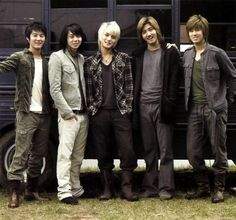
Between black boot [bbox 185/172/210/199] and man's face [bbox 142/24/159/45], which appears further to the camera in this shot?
black boot [bbox 185/172/210/199]

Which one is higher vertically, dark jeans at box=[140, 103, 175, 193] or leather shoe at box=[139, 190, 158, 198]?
dark jeans at box=[140, 103, 175, 193]

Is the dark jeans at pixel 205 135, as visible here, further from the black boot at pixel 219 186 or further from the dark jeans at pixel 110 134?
the dark jeans at pixel 110 134

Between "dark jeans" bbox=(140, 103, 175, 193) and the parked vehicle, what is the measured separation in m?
0.28

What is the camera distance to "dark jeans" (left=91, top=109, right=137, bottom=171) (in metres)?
5.63

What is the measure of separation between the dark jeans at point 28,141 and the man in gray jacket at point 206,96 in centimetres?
140

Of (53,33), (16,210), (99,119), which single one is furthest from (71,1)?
(16,210)

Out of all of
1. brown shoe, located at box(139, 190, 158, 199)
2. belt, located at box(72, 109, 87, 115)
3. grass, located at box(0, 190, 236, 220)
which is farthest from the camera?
brown shoe, located at box(139, 190, 158, 199)

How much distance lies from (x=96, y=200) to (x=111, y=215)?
23.2 inches

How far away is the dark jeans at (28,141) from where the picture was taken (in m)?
5.49

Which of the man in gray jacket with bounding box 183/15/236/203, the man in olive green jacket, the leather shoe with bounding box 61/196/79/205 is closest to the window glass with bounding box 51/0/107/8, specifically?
the man in olive green jacket

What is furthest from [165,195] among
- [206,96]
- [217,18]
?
[217,18]

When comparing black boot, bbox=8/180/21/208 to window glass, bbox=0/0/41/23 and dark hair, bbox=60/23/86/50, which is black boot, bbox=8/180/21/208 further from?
window glass, bbox=0/0/41/23

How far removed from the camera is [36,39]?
17.9ft

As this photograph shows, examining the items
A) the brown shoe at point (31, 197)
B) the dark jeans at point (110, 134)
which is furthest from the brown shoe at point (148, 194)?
the brown shoe at point (31, 197)
